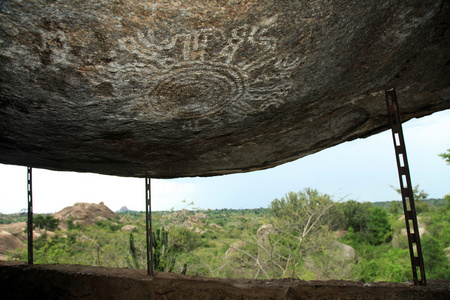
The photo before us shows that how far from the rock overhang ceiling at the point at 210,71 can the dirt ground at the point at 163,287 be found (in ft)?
4.17

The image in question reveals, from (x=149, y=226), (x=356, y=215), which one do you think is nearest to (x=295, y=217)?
(x=149, y=226)

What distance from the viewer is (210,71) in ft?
5.74

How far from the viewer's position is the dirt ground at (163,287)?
220 cm

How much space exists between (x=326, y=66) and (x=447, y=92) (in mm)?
1178

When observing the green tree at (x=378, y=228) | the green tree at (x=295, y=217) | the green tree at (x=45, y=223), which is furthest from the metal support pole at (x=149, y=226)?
the green tree at (x=378, y=228)

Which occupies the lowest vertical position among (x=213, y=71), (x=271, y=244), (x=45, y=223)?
(x=271, y=244)

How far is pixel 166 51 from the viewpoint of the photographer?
4.95ft

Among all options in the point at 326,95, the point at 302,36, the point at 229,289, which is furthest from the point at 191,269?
the point at 302,36

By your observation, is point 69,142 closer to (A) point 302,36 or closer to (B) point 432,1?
(A) point 302,36

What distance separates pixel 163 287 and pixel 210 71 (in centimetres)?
207

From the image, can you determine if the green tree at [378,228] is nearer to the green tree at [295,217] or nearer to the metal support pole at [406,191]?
the green tree at [295,217]

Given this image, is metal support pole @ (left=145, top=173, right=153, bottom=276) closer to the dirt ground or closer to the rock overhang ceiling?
the dirt ground

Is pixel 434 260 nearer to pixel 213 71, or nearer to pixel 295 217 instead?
pixel 295 217

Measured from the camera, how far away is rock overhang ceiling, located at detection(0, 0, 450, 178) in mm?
1309
